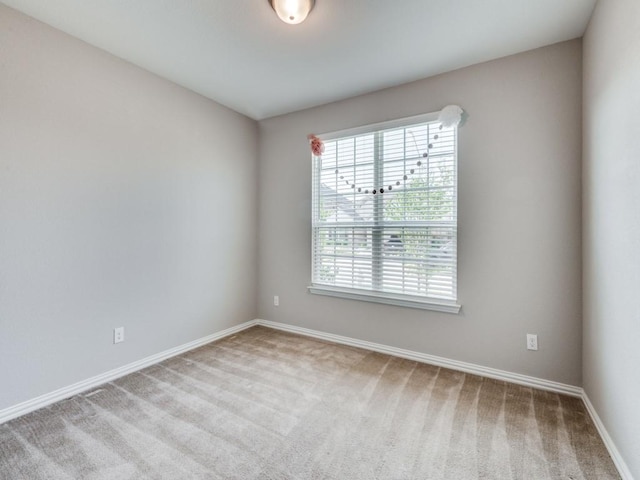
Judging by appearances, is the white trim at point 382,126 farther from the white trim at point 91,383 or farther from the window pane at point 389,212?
the white trim at point 91,383

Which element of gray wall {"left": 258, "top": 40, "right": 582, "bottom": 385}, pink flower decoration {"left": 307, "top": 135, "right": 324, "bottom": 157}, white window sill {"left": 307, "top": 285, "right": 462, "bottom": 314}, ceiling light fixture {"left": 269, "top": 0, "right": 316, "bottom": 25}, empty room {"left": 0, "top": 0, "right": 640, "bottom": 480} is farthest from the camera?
pink flower decoration {"left": 307, "top": 135, "right": 324, "bottom": 157}

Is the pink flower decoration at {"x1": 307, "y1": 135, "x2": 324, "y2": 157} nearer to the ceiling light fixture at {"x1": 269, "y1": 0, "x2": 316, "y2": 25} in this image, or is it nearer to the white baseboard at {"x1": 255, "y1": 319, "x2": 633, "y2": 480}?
the ceiling light fixture at {"x1": 269, "y1": 0, "x2": 316, "y2": 25}

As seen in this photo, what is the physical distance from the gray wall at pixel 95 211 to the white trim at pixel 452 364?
118cm

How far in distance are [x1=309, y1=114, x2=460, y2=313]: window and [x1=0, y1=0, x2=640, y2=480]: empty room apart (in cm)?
2

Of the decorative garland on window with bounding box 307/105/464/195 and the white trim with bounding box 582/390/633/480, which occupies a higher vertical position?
the decorative garland on window with bounding box 307/105/464/195

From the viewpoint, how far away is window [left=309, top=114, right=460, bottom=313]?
265cm

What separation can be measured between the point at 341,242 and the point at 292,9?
2.06 metres

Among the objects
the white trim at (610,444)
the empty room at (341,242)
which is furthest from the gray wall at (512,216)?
the white trim at (610,444)

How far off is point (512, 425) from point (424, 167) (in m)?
2.02

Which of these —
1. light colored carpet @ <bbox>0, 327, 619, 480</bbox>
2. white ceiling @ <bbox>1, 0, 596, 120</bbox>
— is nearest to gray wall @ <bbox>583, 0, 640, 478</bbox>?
light colored carpet @ <bbox>0, 327, 619, 480</bbox>

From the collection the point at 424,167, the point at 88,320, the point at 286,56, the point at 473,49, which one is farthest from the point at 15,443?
the point at 473,49

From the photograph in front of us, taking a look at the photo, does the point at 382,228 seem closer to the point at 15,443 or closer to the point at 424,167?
the point at 424,167

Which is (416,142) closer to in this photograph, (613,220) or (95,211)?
(613,220)

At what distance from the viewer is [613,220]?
1.62m
